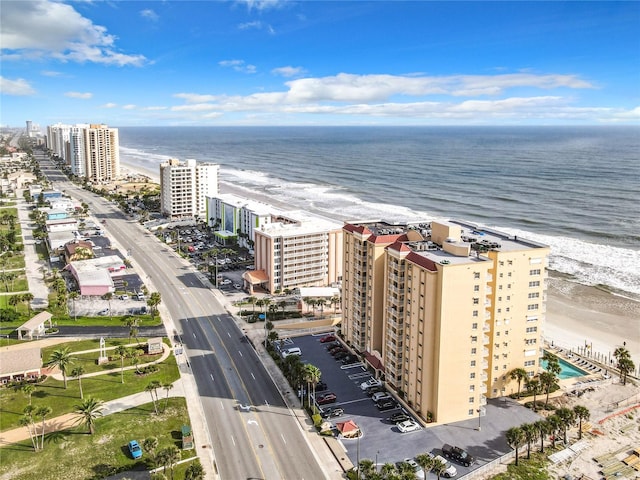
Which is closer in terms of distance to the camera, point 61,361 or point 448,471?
point 448,471

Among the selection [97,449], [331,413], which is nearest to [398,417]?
[331,413]

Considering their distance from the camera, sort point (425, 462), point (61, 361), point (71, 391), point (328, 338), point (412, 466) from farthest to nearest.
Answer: point (328, 338) → point (61, 361) → point (71, 391) → point (412, 466) → point (425, 462)

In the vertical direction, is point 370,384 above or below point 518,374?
below

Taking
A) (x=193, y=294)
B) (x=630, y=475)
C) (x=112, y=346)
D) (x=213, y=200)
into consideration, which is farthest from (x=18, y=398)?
(x=213, y=200)

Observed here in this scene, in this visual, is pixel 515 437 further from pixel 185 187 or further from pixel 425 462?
pixel 185 187

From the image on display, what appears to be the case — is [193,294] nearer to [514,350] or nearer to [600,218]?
[514,350]

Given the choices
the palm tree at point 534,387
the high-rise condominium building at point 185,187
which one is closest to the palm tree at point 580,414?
the palm tree at point 534,387

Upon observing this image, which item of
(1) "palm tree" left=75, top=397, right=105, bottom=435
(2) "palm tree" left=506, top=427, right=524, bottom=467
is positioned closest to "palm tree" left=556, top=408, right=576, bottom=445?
(2) "palm tree" left=506, top=427, right=524, bottom=467

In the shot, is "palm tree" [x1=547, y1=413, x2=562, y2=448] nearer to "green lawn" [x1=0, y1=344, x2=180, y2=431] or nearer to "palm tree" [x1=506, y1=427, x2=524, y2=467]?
"palm tree" [x1=506, y1=427, x2=524, y2=467]

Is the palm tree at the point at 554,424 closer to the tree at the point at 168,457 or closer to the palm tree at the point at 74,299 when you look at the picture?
the tree at the point at 168,457
